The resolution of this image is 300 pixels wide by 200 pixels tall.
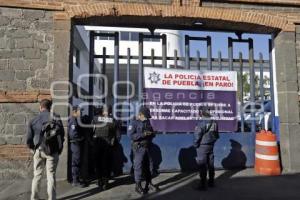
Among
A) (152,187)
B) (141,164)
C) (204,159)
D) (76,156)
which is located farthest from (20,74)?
(204,159)

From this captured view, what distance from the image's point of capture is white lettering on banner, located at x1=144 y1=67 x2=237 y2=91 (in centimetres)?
924

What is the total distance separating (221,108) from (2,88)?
209 inches

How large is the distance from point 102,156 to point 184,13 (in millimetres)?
3980

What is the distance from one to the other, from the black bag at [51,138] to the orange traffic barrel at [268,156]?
5.09 m

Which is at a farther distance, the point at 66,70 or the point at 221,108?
the point at 221,108

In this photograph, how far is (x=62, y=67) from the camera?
326 inches

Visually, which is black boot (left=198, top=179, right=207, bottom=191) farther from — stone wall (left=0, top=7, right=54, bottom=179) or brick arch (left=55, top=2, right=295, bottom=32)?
brick arch (left=55, top=2, right=295, bottom=32)

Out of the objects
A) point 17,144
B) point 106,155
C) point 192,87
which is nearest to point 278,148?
point 192,87

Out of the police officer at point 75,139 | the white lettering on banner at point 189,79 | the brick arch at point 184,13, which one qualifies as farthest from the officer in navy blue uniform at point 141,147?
the brick arch at point 184,13

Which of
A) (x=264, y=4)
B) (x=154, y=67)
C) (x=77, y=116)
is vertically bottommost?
(x=77, y=116)

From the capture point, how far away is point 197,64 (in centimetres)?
970

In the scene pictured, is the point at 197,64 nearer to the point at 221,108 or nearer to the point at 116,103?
the point at 221,108

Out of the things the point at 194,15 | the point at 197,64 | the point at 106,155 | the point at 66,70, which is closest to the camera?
the point at 106,155

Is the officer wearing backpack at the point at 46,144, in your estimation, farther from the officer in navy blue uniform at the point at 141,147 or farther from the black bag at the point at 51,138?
the officer in navy blue uniform at the point at 141,147
